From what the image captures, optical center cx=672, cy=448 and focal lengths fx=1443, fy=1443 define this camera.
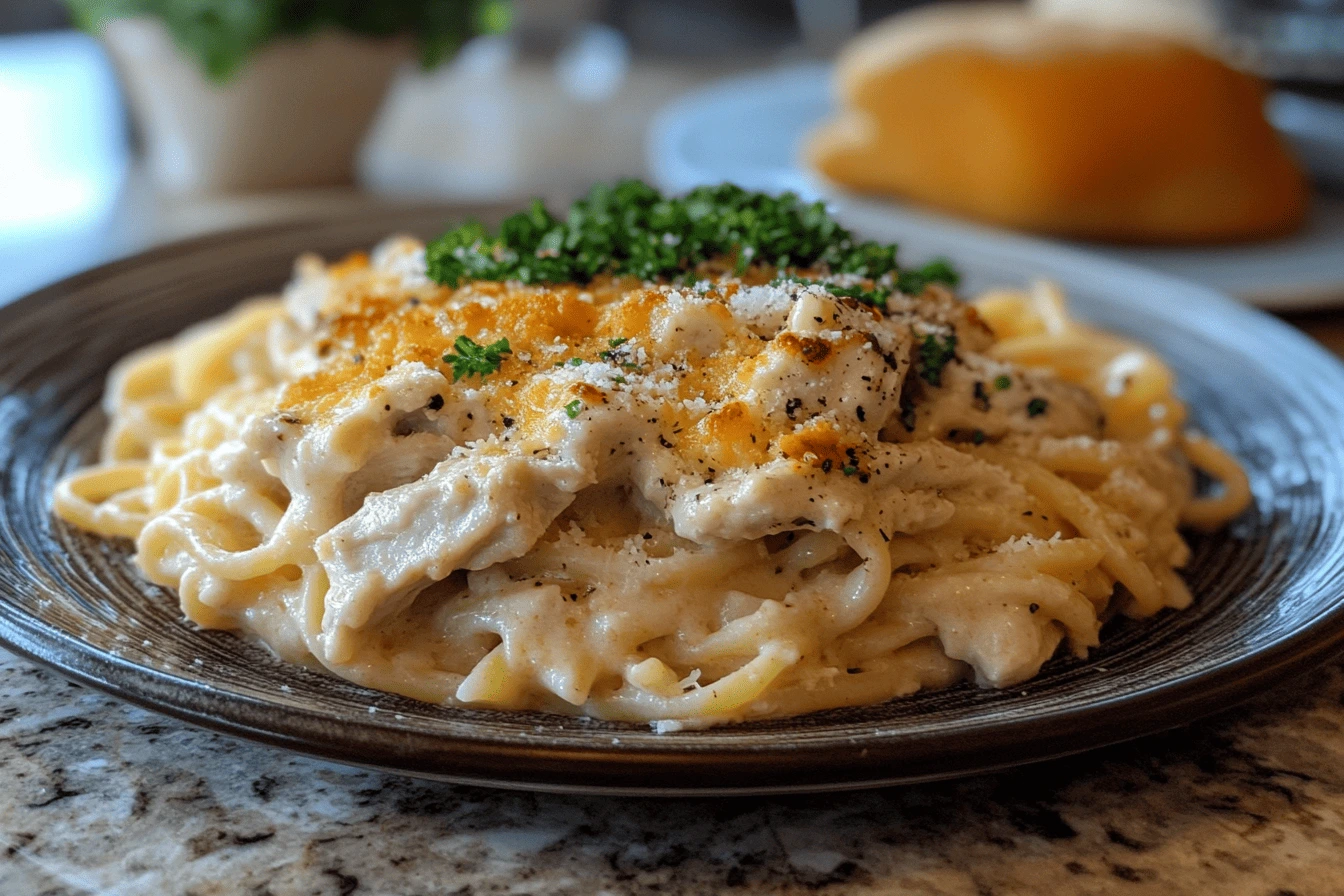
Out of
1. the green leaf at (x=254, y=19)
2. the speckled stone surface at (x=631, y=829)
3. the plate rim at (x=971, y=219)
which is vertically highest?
the green leaf at (x=254, y=19)

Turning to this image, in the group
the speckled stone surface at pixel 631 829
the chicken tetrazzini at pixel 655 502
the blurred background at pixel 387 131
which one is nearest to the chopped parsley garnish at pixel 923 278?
the chicken tetrazzini at pixel 655 502

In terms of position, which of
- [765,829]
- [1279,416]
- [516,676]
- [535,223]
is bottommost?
[1279,416]

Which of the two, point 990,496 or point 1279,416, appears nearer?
point 990,496

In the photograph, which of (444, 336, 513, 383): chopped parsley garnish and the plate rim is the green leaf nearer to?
the plate rim

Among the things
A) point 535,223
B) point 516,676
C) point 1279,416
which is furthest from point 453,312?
point 1279,416

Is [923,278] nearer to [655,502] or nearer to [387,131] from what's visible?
[655,502]

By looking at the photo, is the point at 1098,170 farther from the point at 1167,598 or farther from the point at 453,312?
the point at 453,312

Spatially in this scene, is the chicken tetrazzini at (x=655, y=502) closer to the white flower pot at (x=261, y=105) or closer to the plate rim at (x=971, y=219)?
the plate rim at (x=971, y=219)
